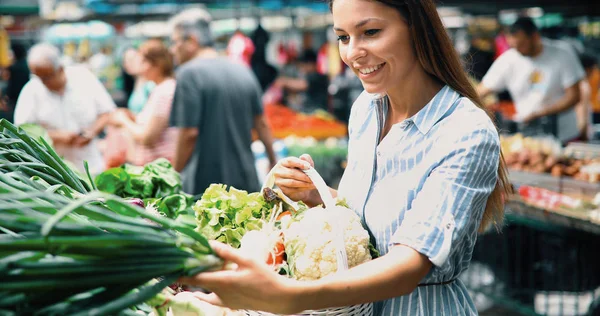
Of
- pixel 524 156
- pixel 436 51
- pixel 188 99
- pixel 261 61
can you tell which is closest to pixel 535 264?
pixel 524 156

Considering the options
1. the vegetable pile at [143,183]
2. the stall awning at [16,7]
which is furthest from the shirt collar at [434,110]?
the stall awning at [16,7]

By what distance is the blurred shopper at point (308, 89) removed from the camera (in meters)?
11.9

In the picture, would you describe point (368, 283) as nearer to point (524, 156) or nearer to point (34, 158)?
point (34, 158)

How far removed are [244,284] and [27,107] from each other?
16.3 ft

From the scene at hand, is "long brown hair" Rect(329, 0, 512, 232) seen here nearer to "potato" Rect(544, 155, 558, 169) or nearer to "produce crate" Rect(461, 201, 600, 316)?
"produce crate" Rect(461, 201, 600, 316)

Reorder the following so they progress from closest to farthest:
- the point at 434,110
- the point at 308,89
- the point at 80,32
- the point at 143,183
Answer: the point at 434,110, the point at 143,183, the point at 308,89, the point at 80,32

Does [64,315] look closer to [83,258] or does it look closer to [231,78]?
[83,258]

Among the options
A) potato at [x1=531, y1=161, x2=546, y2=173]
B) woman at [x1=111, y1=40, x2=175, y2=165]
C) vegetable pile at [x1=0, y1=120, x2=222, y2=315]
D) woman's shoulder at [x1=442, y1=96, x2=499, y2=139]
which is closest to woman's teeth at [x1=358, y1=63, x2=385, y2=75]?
woman's shoulder at [x1=442, y1=96, x2=499, y2=139]

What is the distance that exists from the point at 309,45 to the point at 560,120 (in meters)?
6.83

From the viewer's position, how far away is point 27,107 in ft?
19.3

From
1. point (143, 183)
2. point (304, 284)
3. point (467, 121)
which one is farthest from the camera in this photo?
point (143, 183)

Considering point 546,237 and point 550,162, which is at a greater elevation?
point 550,162

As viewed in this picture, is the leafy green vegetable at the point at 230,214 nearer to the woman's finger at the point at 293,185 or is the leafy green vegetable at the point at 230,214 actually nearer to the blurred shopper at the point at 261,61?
the woman's finger at the point at 293,185

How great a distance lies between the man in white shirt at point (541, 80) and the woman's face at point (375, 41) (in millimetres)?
5242
